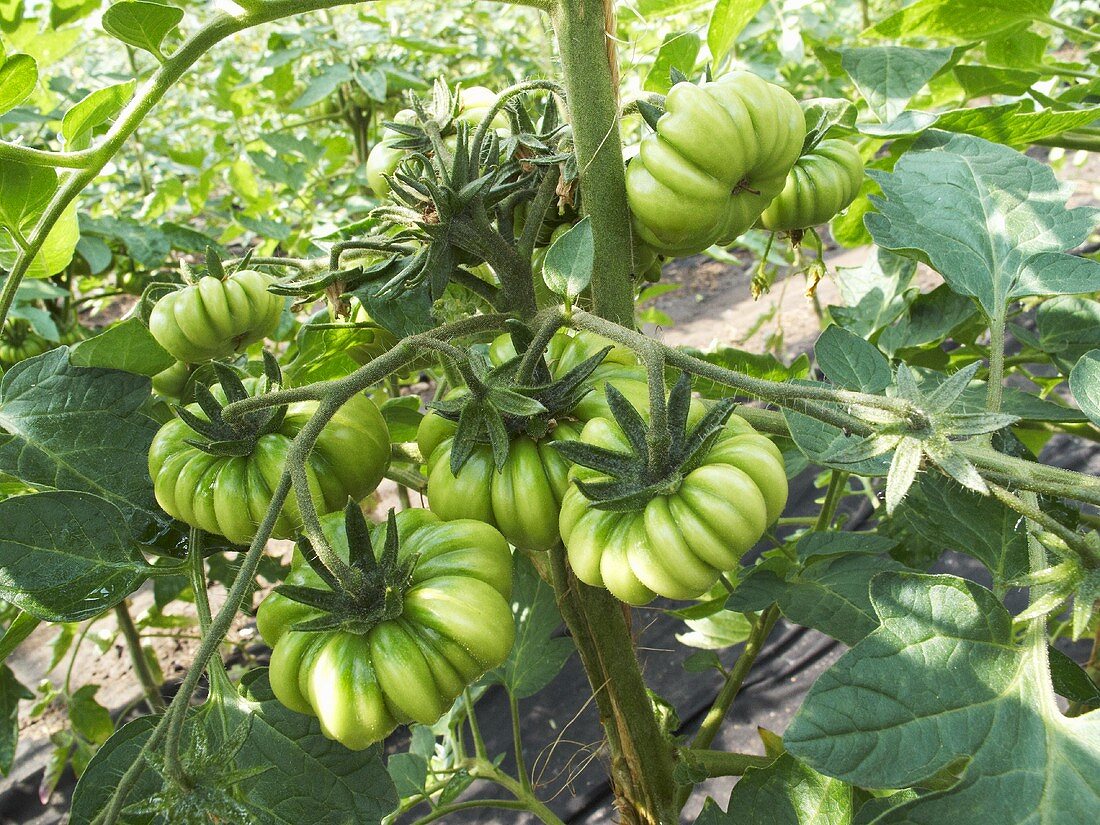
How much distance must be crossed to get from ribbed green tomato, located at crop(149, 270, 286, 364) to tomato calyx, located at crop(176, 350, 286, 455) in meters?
0.21

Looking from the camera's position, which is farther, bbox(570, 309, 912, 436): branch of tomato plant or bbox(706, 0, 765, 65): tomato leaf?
bbox(706, 0, 765, 65): tomato leaf

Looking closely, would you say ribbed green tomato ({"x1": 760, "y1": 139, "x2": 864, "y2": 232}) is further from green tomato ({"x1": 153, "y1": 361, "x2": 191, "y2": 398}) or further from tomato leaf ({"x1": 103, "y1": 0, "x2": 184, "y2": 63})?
green tomato ({"x1": 153, "y1": 361, "x2": 191, "y2": 398})

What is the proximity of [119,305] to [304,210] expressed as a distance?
4.02 metres

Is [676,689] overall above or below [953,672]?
below

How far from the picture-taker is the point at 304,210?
81.7 inches

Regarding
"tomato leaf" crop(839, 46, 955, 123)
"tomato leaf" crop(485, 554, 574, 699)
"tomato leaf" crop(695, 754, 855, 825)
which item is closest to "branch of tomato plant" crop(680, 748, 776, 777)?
"tomato leaf" crop(695, 754, 855, 825)

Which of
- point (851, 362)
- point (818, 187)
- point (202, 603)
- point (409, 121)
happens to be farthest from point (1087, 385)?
point (202, 603)

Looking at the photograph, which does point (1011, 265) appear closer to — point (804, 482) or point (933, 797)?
point (933, 797)

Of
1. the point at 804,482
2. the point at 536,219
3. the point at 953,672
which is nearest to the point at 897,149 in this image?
the point at 536,219

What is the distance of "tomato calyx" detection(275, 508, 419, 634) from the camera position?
0.63 m

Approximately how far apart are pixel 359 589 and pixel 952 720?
1.47ft

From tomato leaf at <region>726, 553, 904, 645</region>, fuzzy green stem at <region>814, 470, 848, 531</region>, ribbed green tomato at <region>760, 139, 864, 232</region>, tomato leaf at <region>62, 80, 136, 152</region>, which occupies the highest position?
tomato leaf at <region>62, 80, 136, 152</region>

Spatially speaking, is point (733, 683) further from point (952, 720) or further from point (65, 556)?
point (65, 556)

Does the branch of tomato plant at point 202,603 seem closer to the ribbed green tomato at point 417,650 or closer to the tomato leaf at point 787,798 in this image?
the ribbed green tomato at point 417,650
